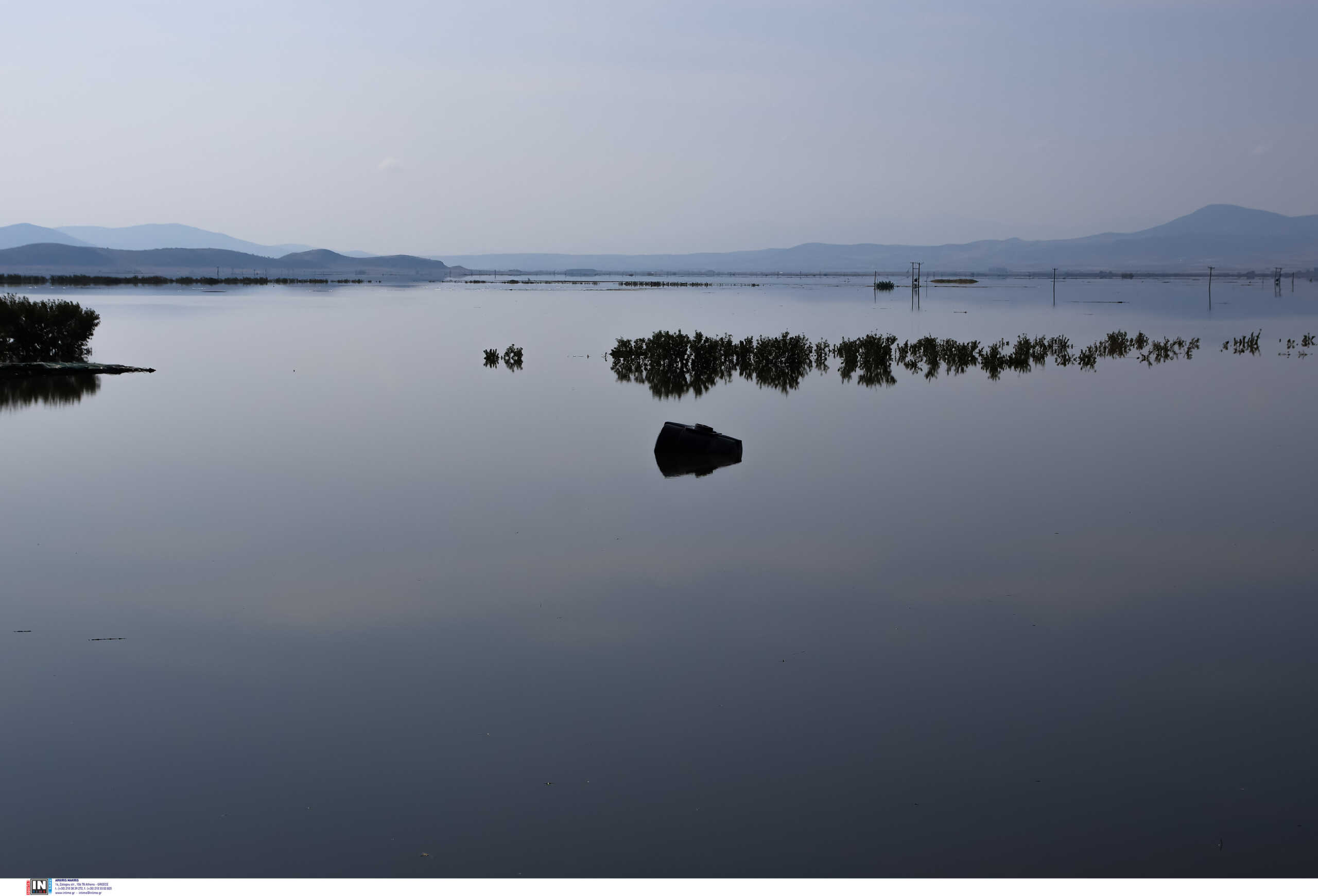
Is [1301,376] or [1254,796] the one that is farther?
[1301,376]

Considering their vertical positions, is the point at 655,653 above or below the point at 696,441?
below

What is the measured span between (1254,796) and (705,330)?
172 ft

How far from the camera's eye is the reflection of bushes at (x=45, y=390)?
2942 centimetres

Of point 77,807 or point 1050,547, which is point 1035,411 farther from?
point 77,807

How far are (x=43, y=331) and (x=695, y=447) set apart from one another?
2817cm

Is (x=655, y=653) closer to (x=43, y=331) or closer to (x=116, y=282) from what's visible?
(x=43, y=331)

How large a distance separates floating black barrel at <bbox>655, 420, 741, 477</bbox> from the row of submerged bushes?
1289 cm

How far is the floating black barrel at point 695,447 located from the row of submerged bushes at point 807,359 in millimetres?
12889

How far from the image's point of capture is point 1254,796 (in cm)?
734

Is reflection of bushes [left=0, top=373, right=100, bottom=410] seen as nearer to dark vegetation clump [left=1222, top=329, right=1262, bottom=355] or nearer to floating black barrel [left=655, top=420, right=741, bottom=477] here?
floating black barrel [left=655, top=420, right=741, bottom=477]

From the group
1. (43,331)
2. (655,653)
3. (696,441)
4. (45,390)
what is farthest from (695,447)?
(43,331)

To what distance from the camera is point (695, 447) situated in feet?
68.0

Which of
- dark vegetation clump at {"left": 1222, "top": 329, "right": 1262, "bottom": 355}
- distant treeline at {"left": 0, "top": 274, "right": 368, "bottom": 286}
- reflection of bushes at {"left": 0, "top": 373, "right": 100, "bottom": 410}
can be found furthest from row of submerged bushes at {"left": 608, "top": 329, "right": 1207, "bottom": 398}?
distant treeline at {"left": 0, "top": 274, "right": 368, "bottom": 286}
